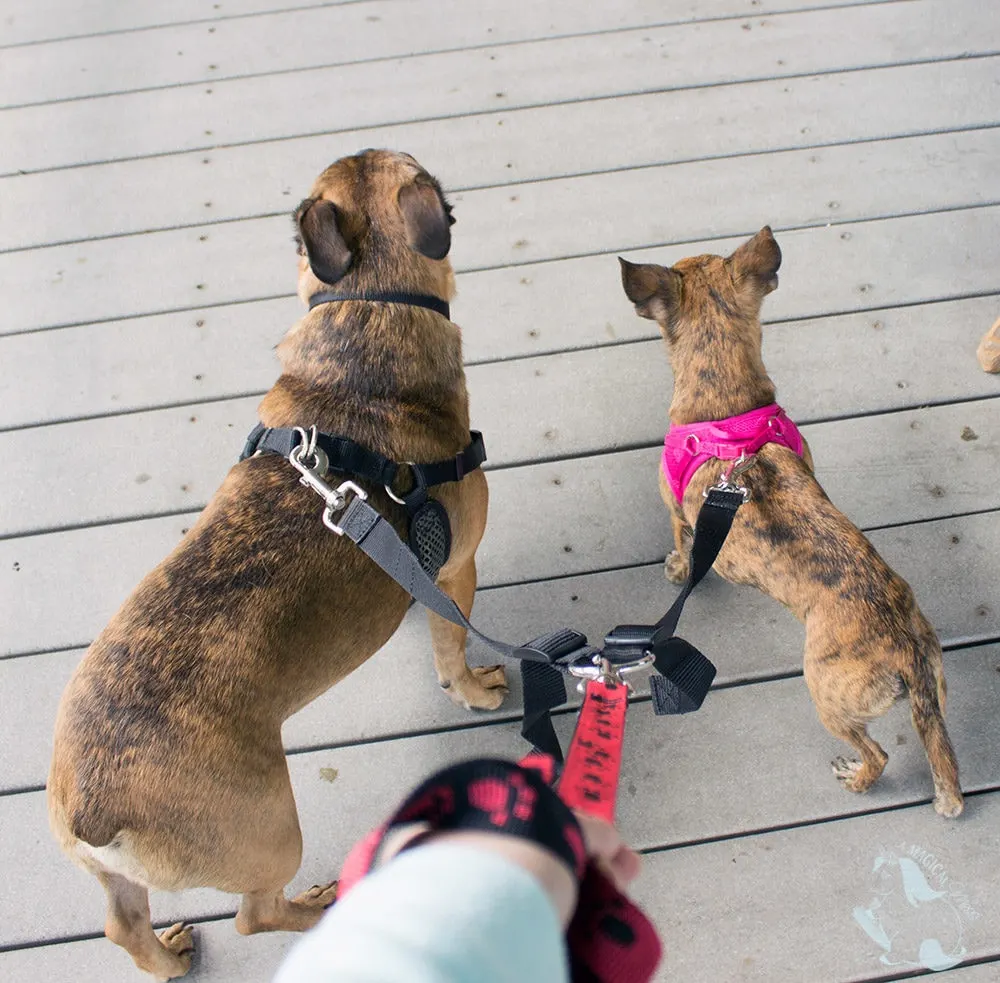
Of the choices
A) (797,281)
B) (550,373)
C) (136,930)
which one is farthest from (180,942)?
(797,281)

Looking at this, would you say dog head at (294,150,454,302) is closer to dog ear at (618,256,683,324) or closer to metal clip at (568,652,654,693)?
dog ear at (618,256,683,324)

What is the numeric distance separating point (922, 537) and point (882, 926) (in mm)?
1131

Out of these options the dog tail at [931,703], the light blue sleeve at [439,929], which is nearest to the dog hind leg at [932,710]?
the dog tail at [931,703]

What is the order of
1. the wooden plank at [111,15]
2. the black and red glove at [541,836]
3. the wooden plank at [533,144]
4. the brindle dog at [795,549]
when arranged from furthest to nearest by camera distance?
the wooden plank at [111,15], the wooden plank at [533,144], the brindle dog at [795,549], the black and red glove at [541,836]

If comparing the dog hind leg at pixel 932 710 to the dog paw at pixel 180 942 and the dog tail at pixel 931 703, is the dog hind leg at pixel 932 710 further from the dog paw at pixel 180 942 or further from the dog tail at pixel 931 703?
the dog paw at pixel 180 942

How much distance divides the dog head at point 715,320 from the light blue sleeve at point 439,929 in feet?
6.42

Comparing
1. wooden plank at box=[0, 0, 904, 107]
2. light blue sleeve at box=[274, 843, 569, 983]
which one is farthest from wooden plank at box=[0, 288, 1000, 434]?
light blue sleeve at box=[274, 843, 569, 983]

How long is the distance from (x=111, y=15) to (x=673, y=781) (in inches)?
164

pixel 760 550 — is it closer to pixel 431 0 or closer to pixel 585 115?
pixel 585 115

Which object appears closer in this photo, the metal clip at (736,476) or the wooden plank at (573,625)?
the metal clip at (736,476)

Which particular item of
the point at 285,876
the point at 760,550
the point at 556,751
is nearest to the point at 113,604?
the point at 285,876

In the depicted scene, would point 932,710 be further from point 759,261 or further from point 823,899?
point 759,261

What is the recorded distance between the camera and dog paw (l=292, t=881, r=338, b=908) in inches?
86.1

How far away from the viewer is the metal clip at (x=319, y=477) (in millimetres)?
A: 1791
